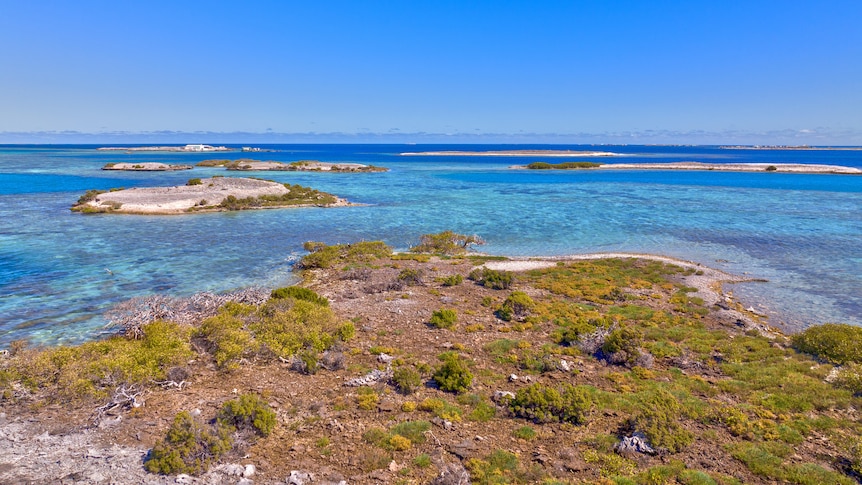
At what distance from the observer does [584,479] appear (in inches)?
416

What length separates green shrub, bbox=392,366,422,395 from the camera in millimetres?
14422

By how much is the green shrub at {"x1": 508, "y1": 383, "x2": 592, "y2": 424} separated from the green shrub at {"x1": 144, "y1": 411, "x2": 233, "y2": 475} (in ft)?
26.5

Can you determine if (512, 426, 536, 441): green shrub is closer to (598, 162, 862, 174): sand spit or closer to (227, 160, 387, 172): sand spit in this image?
(227, 160, 387, 172): sand spit

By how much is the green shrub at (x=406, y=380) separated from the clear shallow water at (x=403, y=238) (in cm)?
1378

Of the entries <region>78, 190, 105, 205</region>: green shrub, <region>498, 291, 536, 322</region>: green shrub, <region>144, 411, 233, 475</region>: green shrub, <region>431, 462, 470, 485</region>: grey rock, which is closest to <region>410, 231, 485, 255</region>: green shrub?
<region>498, 291, 536, 322</region>: green shrub

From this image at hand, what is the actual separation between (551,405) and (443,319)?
7846 mm

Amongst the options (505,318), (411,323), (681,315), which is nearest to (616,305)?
(681,315)

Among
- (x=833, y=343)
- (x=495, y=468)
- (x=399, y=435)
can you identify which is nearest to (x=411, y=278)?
(x=399, y=435)

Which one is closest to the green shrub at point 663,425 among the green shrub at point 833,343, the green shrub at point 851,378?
the green shrub at point 851,378

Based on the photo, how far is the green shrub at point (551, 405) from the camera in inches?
511

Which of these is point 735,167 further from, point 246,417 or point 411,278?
point 246,417

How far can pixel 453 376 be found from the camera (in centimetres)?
1469

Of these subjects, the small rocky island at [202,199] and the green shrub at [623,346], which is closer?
the green shrub at [623,346]

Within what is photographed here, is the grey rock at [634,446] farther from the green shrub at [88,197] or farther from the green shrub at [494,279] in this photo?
the green shrub at [88,197]
